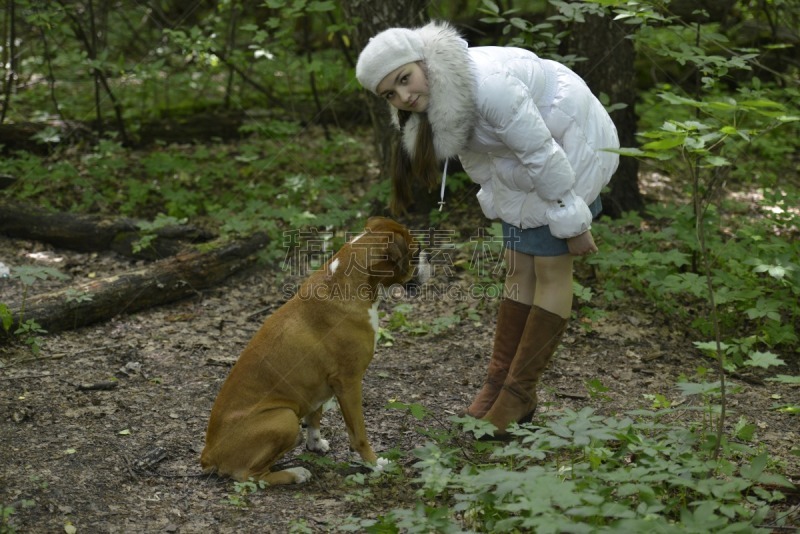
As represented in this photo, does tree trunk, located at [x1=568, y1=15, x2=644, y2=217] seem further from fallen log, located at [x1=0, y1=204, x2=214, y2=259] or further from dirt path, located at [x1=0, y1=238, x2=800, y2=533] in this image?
fallen log, located at [x1=0, y1=204, x2=214, y2=259]

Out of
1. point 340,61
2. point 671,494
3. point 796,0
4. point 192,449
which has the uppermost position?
point 796,0

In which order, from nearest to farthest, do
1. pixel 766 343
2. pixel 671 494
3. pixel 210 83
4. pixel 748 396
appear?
pixel 671 494 → pixel 748 396 → pixel 766 343 → pixel 210 83

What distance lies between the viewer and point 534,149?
3.99 meters

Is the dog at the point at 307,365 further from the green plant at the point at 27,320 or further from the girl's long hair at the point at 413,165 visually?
the green plant at the point at 27,320

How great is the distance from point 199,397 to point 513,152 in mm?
A: 2728

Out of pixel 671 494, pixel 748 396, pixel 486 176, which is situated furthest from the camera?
pixel 748 396

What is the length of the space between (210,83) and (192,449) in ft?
26.3

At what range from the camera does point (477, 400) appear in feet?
15.8

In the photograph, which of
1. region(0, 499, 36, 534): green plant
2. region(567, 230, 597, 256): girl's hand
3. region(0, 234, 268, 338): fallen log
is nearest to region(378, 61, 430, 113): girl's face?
region(567, 230, 597, 256): girl's hand

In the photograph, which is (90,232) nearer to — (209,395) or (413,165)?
(209,395)

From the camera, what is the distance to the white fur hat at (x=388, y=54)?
12.7ft

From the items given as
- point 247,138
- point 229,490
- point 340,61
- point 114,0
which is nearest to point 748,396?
point 229,490

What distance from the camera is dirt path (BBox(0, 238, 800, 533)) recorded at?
12.7ft

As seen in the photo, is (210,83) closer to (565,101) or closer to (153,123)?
(153,123)
